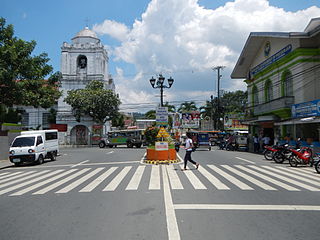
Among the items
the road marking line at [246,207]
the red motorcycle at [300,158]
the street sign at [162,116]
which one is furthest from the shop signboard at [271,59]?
the road marking line at [246,207]

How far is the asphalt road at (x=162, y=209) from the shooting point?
520cm

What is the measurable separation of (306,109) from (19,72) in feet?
67.4

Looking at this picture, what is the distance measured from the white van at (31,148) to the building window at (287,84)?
20.0 meters

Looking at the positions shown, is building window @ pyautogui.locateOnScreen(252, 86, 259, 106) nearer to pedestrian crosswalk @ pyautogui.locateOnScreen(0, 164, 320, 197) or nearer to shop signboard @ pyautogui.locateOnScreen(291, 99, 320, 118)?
shop signboard @ pyautogui.locateOnScreen(291, 99, 320, 118)

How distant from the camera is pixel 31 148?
18.3 metres

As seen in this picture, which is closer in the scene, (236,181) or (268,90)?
(236,181)

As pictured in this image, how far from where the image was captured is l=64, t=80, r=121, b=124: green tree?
43.8 meters

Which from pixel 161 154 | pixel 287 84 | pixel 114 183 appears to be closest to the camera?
pixel 114 183

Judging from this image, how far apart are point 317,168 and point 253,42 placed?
68.5 ft

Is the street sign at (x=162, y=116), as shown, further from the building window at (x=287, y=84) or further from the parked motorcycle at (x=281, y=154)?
the building window at (x=287, y=84)

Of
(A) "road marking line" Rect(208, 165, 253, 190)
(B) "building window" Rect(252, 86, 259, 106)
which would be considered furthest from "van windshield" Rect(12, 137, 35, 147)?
(B) "building window" Rect(252, 86, 259, 106)

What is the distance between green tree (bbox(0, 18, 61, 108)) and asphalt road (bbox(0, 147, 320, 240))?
37.5 feet

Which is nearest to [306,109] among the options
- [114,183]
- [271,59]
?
[271,59]

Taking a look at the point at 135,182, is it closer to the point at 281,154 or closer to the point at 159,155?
the point at 159,155
